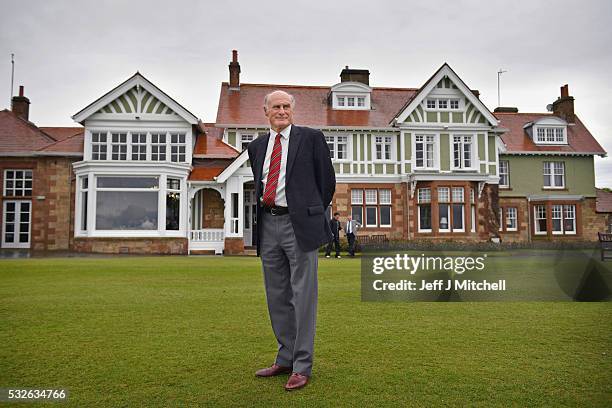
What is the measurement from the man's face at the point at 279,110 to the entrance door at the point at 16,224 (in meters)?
23.3

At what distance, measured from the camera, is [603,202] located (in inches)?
1334

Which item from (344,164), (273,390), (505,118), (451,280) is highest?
(505,118)

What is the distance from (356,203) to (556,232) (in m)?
13.6

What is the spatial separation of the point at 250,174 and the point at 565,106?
22885 mm

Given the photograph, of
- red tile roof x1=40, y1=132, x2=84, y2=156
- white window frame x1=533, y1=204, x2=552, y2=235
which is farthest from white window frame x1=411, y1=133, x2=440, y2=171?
red tile roof x1=40, y1=132, x2=84, y2=156

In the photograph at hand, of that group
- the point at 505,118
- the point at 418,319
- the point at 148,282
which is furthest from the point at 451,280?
the point at 505,118

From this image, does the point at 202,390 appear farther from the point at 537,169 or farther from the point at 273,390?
the point at 537,169

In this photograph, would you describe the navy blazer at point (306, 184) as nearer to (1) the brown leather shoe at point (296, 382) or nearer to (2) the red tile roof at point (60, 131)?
(1) the brown leather shoe at point (296, 382)

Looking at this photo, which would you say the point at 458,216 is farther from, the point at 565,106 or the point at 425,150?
the point at 565,106

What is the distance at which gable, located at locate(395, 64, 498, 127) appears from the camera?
25289 mm

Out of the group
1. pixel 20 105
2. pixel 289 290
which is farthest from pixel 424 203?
pixel 20 105

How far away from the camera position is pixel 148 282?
366 inches

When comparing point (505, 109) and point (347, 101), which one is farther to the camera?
point (505, 109)

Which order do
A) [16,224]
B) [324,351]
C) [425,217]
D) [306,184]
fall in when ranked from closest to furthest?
[306,184]
[324,351]
[16,224]
[425,217]
